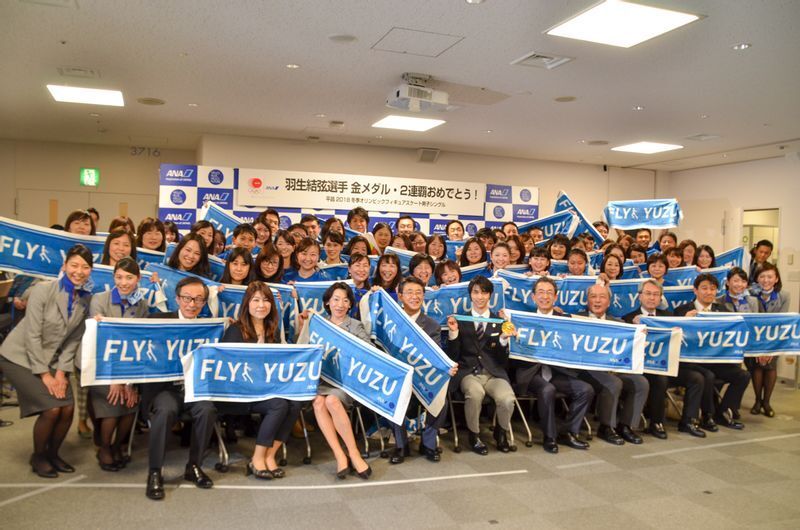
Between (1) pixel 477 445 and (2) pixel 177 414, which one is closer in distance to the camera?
(2) pixel 177 414

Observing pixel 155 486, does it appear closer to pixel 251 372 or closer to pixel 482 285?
pixel 251 372

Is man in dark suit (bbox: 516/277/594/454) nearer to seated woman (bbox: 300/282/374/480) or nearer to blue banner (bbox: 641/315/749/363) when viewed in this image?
blue banner (bbox: 641/315/749/363)

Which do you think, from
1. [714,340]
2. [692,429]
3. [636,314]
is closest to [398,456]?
[636,314]

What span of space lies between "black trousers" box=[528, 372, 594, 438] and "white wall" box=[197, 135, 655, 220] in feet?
23.3

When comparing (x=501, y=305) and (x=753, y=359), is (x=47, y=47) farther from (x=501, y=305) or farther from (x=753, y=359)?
(x=753, y=359)

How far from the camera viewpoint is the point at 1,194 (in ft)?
38.7

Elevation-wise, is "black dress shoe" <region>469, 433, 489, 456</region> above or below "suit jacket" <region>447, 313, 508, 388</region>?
below

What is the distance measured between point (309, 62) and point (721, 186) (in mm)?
9863

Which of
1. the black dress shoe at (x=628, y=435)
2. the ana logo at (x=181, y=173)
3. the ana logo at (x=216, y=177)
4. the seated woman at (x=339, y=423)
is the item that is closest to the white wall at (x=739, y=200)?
the black dress shoe at (x=628, y=435)

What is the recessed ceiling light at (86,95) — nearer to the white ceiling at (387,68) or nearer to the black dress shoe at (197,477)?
the white ceiling at (387,68)

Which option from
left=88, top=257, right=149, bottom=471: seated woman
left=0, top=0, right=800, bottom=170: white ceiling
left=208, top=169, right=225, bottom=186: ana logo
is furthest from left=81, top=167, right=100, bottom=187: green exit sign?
left=88, top=257, right=149, bottom=471: seated woman

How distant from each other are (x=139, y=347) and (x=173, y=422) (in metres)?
0.52

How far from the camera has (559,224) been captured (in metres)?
8.00

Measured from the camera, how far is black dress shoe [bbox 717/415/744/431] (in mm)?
5680
